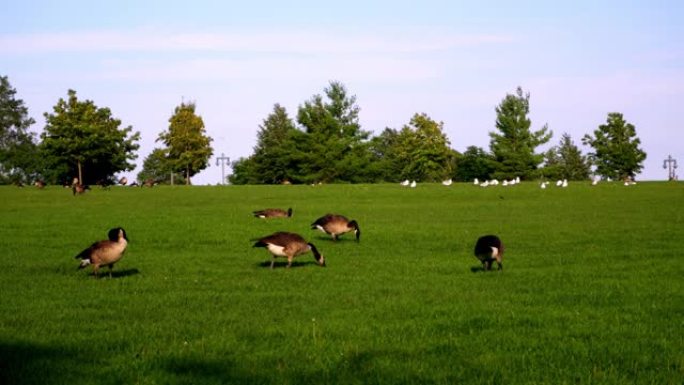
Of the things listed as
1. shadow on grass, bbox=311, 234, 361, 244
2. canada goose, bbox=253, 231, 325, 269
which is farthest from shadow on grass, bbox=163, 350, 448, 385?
shadow on grass, bbox=311, 234, 361, 244

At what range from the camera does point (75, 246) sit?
95.5 ft

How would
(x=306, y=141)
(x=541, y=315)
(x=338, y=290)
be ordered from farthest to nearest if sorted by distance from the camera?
(x=306, y=141)
(x=338, y=290)
(x=541, y=315)

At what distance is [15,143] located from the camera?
15125cm

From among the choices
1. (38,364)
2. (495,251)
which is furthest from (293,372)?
(495,251)

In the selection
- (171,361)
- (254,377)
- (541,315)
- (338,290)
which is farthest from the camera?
(338,290)

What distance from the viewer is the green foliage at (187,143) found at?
435 ft

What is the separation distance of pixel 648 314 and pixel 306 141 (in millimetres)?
118432

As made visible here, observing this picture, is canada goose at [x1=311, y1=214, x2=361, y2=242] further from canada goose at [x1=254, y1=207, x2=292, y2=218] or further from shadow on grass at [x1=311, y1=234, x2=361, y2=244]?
canada goose at [x1=254, y1=207, x2=292, y2=218]

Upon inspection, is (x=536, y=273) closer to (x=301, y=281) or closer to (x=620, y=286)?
(x=620, y=286)

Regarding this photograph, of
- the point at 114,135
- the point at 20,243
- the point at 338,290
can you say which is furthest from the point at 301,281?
the point at 114,135

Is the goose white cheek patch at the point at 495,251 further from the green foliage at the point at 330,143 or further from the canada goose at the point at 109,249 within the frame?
the green foliage at the point at 330,143

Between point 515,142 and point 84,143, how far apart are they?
75.7 m

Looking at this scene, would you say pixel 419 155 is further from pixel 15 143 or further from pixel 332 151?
pixel 15 143

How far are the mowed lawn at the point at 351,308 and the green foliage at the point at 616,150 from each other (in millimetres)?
108957
